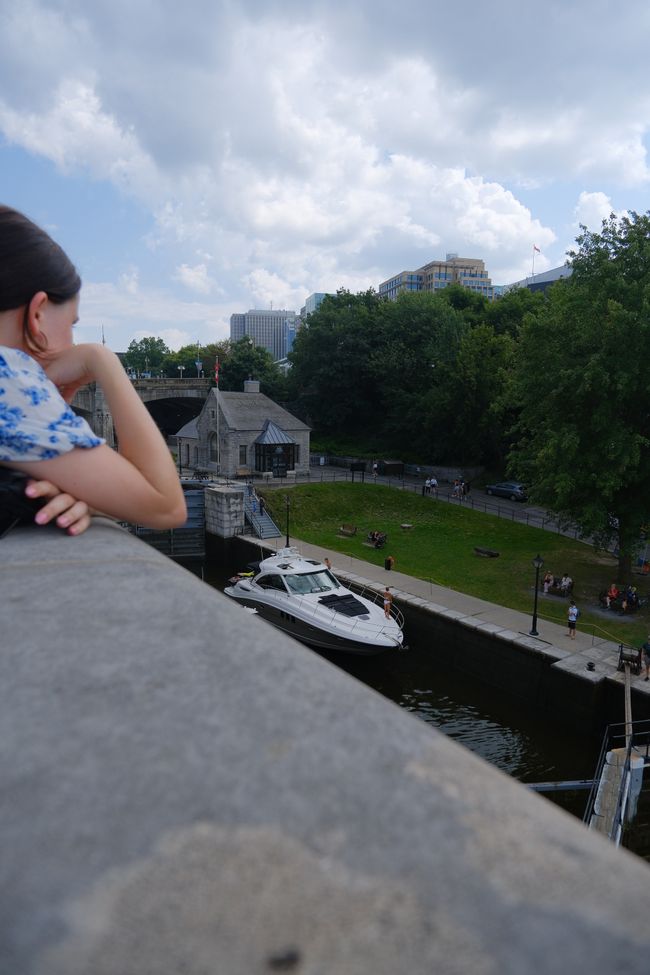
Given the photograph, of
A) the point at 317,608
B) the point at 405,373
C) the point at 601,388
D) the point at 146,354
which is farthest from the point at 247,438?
the point at 146,354

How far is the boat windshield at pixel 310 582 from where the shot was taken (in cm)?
1952

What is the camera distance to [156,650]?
1.38m

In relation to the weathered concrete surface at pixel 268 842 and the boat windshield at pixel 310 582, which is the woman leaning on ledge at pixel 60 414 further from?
the boat windshield at pixel 310 582

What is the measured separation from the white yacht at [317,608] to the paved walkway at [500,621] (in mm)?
1215

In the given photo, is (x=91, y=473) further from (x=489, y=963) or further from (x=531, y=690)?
(x=531, y=690)

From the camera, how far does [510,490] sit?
126 ft

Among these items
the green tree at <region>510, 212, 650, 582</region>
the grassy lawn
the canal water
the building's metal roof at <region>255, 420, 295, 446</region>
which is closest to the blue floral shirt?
the canal water

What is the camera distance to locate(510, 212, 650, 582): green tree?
1936 centimetres

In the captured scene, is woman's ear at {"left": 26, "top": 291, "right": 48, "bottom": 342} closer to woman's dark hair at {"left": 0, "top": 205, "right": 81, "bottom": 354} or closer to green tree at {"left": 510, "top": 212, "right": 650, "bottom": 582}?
woman's dark hair at {"left": 0, "top": 205, "right": 81, "bottom": 354}

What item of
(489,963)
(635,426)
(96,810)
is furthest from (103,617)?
(635,426)

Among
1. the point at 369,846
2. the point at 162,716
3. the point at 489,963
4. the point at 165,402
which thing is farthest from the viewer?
the point at 165,402

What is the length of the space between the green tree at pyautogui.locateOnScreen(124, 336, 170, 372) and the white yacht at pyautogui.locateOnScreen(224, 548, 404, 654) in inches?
4485

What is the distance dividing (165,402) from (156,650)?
238 feet

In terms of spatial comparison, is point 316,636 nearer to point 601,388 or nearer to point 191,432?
point 601,388
